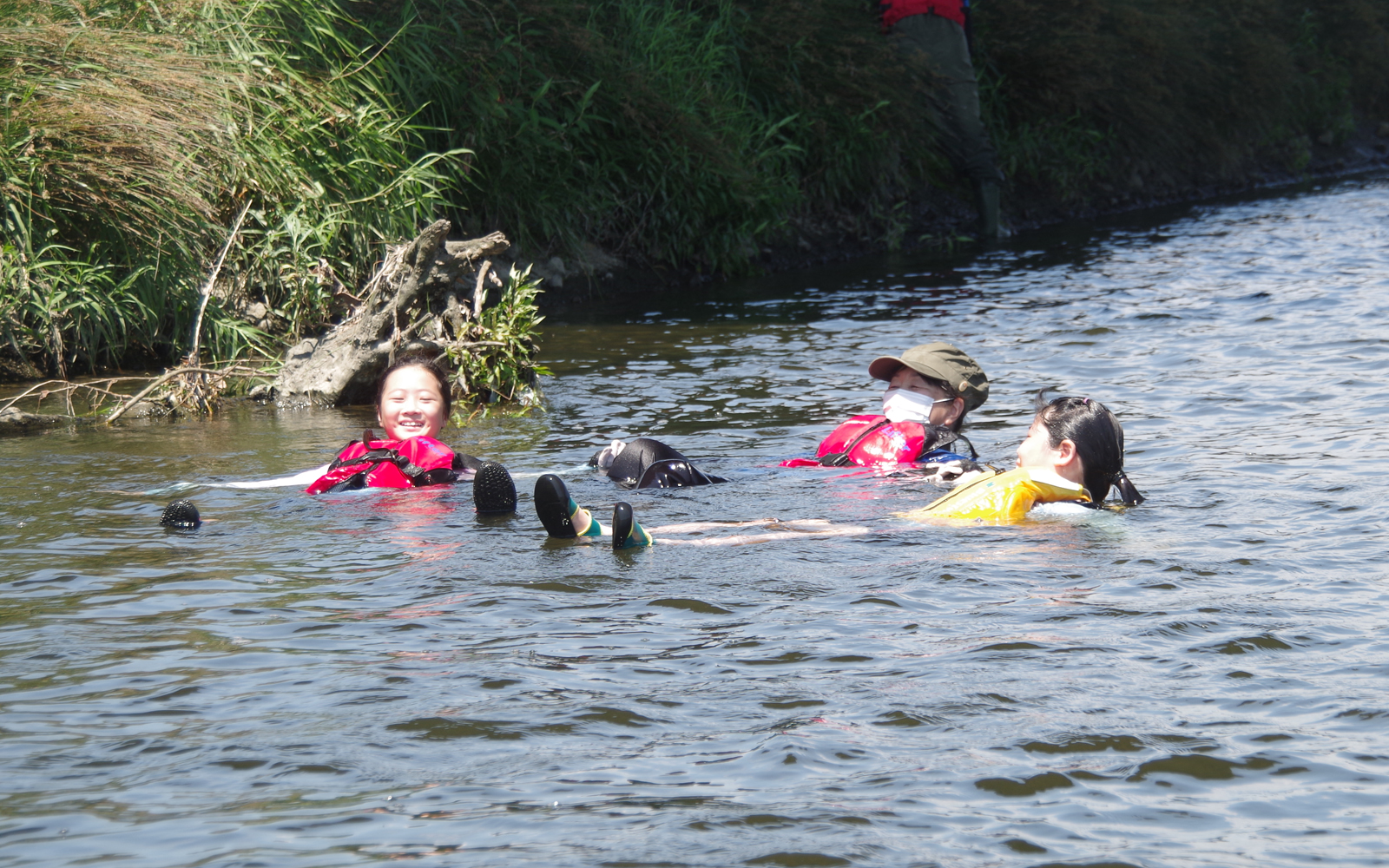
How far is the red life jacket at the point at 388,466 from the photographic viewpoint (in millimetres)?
6027

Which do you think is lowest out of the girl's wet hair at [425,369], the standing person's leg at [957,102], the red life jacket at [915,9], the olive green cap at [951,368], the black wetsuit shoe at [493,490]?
the black wetsuit shoe at [493,490]

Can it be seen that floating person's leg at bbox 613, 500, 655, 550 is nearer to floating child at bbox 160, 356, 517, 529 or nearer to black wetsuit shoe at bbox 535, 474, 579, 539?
black wetsuit shoe at bbox 535, 474, 579, 539

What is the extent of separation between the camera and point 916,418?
266 inches

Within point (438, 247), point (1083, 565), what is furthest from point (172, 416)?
point (1083, 565)

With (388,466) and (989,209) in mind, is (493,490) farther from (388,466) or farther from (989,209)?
(989,209)

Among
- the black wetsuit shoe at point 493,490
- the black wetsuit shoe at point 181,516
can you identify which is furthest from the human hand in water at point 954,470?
the black wetsuit shoe at point 181,516

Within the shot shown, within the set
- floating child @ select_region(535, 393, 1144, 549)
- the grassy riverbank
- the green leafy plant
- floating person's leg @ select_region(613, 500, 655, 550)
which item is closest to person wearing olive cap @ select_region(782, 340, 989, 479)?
floating child @ select_region(535, 393, 1144, 549)

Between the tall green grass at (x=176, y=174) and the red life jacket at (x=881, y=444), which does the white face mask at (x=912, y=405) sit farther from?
the tall green grass at (x=176, y=174)

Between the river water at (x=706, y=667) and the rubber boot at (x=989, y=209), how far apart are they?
10226 mm

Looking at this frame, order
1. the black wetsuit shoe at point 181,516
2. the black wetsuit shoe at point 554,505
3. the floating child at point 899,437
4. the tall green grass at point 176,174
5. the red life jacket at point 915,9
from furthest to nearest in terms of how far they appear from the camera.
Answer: the red life jacket at point 915,9 < the tall green grass at point 176,174 < the floating child at point 899,437 < the black wetsuit shoe at point 181,516 < the black wetsuit shoe at point 554,505

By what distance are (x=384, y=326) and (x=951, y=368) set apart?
3969 millimetres

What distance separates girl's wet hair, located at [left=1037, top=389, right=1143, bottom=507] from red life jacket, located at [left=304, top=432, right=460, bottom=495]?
2.61 m

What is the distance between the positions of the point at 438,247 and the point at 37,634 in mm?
5253

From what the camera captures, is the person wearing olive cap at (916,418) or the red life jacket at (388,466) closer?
the red life jacket at (388,466)
